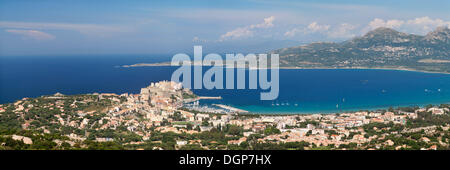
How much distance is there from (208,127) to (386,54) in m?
65.0

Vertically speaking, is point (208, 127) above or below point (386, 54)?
below

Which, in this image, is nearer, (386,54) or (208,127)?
(208,127)

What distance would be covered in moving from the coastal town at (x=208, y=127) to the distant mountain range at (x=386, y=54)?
45742 mm

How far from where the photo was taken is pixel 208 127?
17859mm

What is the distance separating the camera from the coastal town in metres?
13.3

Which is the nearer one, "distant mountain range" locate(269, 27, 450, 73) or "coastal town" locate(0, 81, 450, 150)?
"coastal town" locate(0, 81, 450, 150)

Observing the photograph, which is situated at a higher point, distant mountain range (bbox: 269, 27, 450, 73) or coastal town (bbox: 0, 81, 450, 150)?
distant mountain range (bbox: 269, 27, 450, 73)

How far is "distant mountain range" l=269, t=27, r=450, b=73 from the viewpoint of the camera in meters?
65.1

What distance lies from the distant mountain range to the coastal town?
150 ft

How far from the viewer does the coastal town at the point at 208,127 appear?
→ 1334 cm
